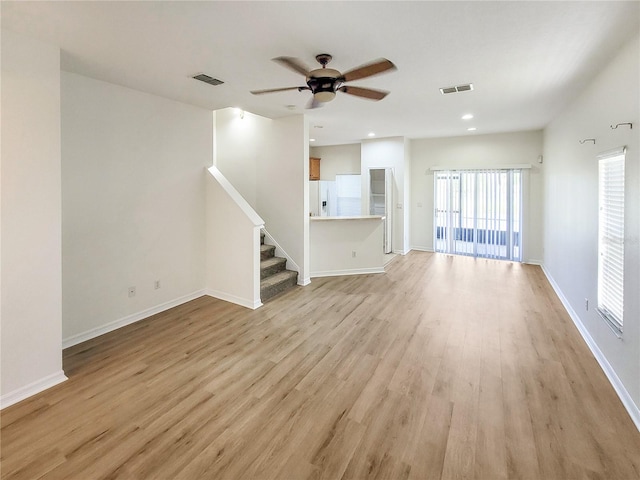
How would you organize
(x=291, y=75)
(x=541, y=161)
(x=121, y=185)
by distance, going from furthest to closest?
1. (x=541, y=161)
2. (x=121, y=185)
3. (x=291, y=75)

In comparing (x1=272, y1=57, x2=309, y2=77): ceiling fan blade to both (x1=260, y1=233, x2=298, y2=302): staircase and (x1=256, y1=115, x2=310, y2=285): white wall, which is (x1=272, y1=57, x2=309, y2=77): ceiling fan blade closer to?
(x1=256, y1=115, x2=310, y2=285): white wall

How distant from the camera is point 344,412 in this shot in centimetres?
223

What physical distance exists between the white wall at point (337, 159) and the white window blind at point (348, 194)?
229 millimetres

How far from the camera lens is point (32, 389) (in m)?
2.46

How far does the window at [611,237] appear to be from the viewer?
8.29 feet

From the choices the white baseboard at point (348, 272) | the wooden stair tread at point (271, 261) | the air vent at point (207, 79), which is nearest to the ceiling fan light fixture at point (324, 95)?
the air vent at point (207, 79)

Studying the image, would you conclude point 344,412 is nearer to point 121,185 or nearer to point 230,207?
point 230,207

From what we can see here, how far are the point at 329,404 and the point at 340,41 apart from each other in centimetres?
278

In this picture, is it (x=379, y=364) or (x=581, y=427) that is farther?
(x=379, y=364)

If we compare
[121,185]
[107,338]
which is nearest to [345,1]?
[121,185]

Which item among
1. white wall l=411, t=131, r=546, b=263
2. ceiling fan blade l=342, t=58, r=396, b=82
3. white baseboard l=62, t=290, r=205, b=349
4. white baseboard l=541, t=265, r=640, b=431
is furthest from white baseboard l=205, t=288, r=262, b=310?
white wall l=411, t=131, r=546, b=263

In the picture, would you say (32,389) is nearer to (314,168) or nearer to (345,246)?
(345,246)

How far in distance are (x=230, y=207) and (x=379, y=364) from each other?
2795 mm

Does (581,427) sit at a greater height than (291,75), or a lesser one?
lesser
